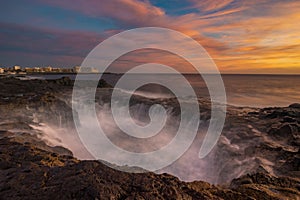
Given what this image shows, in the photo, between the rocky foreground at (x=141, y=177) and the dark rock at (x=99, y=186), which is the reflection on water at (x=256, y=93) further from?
the dark rock at (x=99, y=186)

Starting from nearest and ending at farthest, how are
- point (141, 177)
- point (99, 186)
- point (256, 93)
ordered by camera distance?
1. point (99, 186)
2. point (141, 177)
3. point (256, 93)

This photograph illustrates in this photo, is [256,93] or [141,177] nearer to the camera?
[141,177]

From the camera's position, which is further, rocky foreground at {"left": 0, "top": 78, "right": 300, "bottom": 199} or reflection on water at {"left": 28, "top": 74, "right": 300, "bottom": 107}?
reflection on water at {"left": 28, "top": 74, "right": 300, "bottom": 107}

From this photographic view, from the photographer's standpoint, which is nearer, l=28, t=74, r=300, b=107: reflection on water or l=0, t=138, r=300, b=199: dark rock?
l=0, t=138, r=300, b=199: dark rock

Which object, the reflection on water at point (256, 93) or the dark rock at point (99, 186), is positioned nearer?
the dark rock at point (99, 186)

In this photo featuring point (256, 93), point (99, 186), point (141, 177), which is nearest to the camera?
point (99, 186)

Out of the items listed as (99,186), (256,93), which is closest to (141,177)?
(99,186)

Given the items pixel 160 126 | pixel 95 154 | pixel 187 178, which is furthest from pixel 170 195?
pixel 160 126

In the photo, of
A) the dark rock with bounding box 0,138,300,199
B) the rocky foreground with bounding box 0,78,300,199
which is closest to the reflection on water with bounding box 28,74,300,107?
the rocky foreground with bounding box 0,78,300,199

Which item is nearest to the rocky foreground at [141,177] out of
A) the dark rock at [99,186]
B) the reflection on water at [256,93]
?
the dark rock at [99,186]

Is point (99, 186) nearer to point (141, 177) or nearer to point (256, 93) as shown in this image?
point (141, 177)

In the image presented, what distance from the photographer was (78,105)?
15.2 metres

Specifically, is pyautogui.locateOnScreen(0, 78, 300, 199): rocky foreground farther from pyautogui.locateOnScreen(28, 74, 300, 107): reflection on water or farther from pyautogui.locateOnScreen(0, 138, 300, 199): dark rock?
pyautogui.locateOnScreen(28, 74, 300, 107): reflection on water

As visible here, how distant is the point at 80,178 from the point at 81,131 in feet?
28.8
